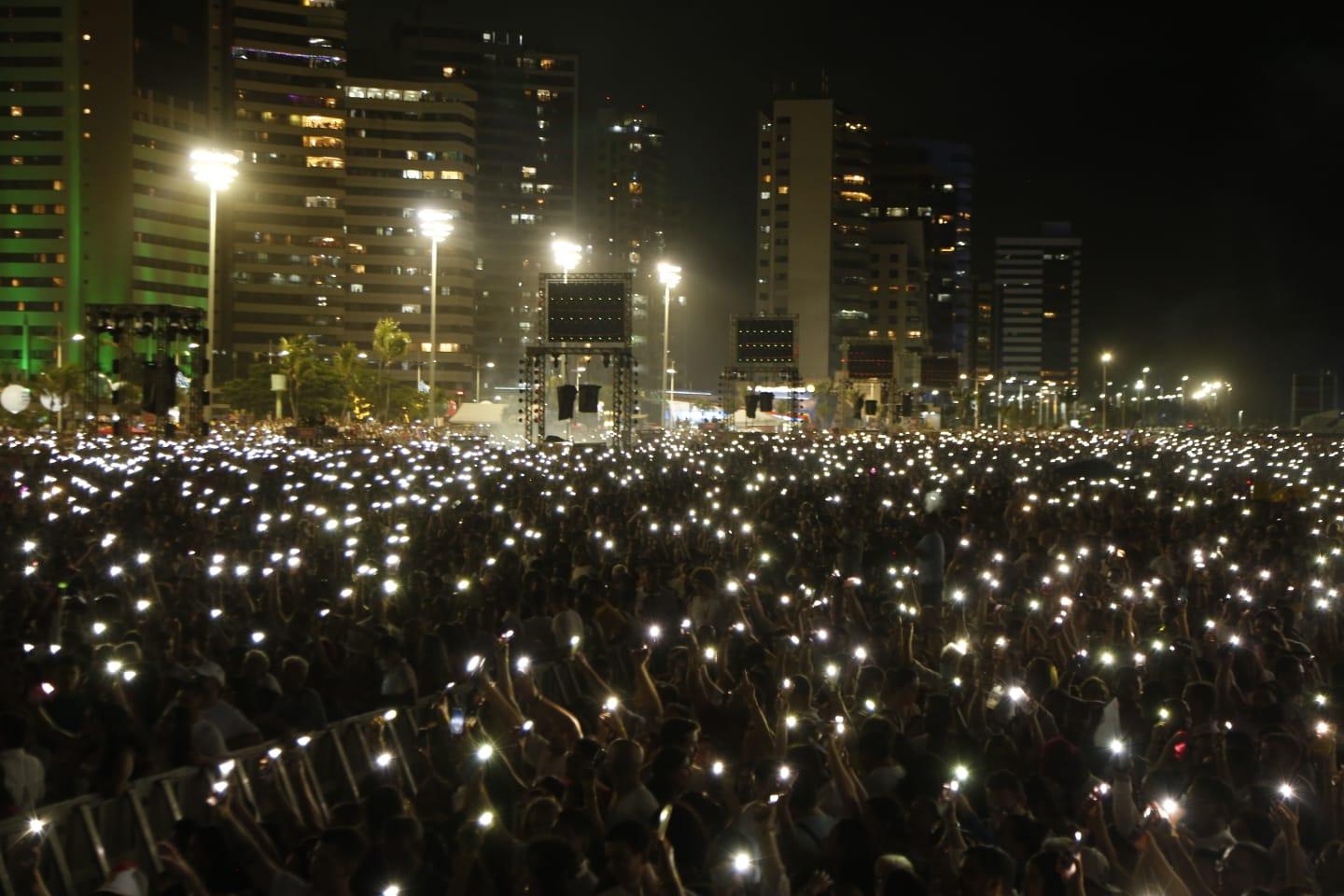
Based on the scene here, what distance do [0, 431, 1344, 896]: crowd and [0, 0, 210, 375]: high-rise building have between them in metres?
100

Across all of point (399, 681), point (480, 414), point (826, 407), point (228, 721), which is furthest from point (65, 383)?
point (228, 721)

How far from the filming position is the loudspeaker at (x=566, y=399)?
3730 centimetres

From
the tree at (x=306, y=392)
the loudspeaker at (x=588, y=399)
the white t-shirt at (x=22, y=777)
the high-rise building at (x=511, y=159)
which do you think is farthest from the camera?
the high-rise building at (x=511, y=159)

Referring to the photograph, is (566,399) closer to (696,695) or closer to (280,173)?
(696,695)

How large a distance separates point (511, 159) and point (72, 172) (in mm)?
68487

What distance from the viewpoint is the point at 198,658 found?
9398 millimetres

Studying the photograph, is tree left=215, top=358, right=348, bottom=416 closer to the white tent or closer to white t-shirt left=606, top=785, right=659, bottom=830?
the white tent

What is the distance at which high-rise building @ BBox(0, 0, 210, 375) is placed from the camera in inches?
4318

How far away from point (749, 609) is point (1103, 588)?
13.4 ft

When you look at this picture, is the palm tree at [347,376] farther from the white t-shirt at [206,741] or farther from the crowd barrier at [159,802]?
the white t-shirt at [206,741]

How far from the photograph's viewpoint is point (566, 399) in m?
37.8

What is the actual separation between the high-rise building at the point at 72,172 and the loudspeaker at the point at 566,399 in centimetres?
8102

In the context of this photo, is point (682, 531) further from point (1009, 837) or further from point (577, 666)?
point (1009, 837)

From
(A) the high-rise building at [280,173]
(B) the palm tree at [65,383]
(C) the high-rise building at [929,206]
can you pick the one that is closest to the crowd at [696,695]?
(B) the palm tree at [65,383]
